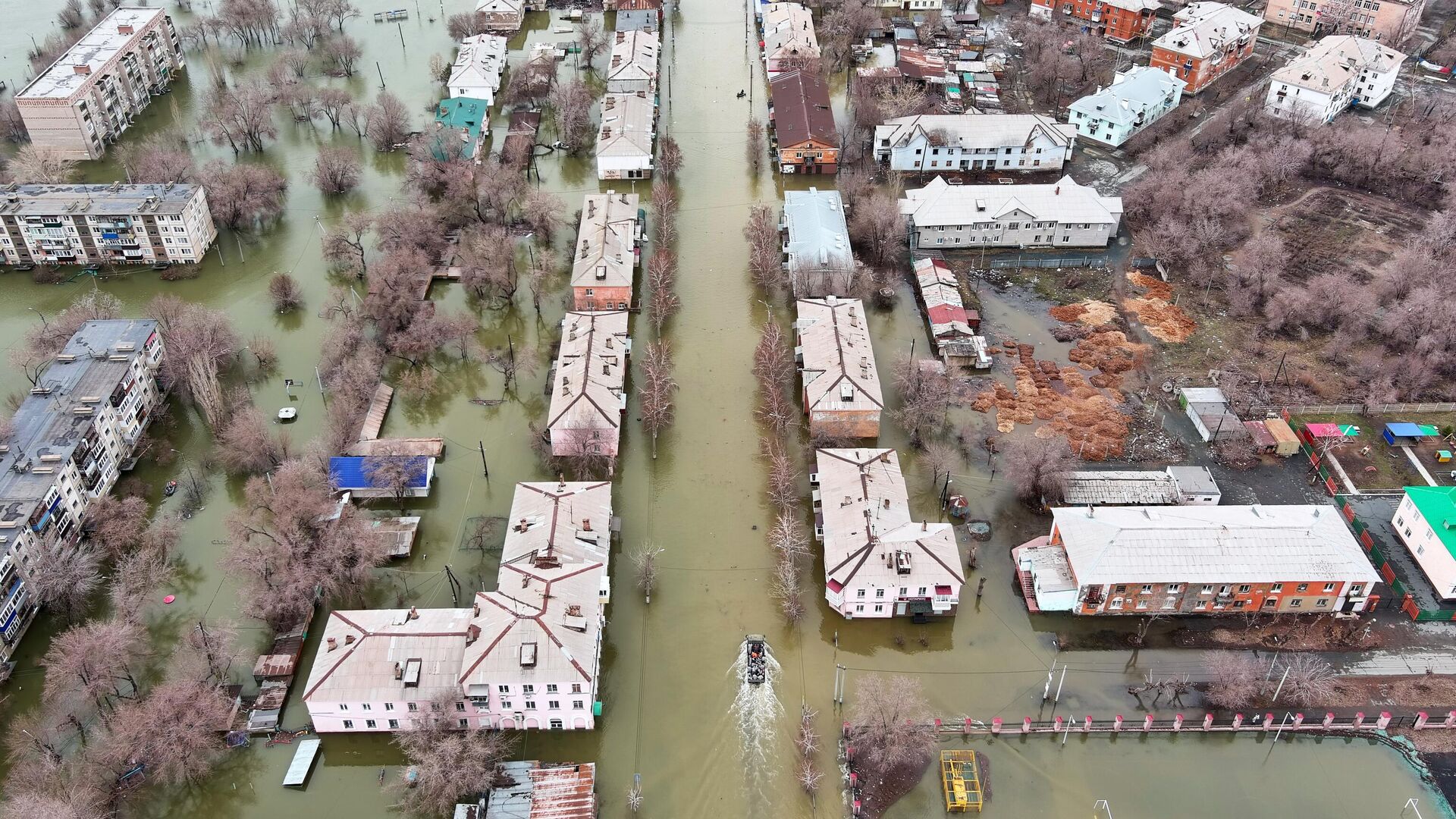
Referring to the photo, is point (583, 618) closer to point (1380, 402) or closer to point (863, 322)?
point (863, 322)

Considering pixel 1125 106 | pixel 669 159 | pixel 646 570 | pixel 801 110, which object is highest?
pixel 1125 106

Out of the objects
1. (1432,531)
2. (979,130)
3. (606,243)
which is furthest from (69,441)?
(1432,531)

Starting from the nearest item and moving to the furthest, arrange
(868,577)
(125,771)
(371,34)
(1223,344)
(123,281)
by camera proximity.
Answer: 1. (125,771)
2. (868,577)
3. (1223,344)
4. (123,281)
5. (371,34)

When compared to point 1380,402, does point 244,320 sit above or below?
below

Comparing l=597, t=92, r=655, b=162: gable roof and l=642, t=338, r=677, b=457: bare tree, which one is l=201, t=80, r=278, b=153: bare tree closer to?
l=597, t=92, r=655, b=162: gable roof

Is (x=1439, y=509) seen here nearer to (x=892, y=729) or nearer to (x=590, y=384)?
(x=892, y=729)

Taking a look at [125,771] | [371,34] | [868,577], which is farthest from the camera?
[371,34]

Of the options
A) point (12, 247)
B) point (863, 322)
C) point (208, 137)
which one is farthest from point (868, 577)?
point (208, 137)
